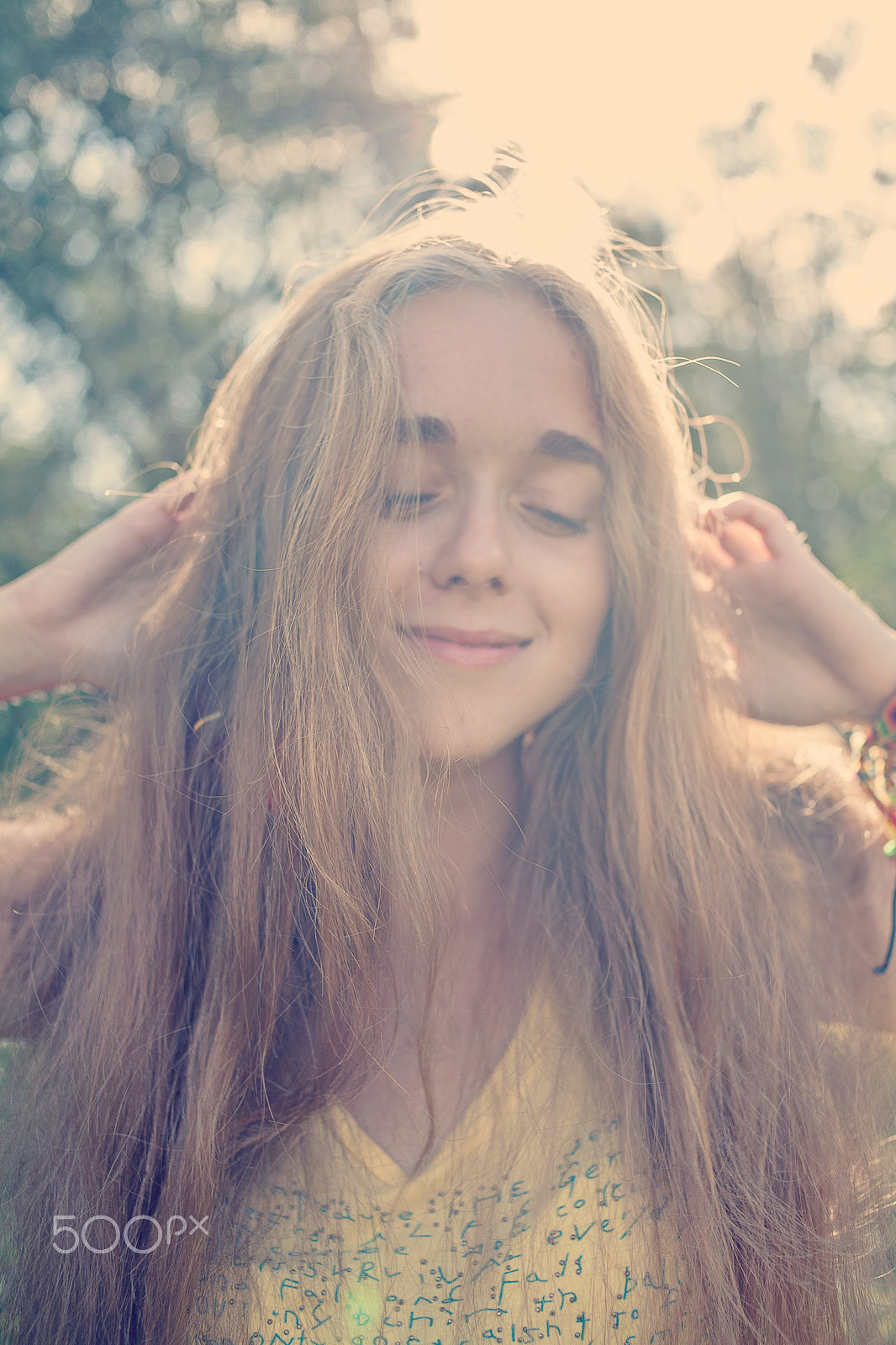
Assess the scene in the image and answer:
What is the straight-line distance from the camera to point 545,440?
57.6 inches

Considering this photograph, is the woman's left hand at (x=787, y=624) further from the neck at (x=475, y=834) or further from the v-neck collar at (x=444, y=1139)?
the v-neck collar at (x=444, y=1139)

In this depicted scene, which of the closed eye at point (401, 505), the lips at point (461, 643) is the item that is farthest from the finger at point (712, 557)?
the closed eye at point (401, 505)

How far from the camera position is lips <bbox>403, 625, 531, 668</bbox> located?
4.72 ft

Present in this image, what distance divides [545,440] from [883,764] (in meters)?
1.02

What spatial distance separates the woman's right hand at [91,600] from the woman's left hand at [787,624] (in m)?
1.11

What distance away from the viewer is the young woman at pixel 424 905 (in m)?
1.30

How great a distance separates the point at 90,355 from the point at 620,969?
4016 mm

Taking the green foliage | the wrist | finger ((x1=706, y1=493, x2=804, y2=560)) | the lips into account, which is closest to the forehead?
the lips

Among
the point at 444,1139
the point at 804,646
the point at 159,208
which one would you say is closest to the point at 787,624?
→ the point at 804,646

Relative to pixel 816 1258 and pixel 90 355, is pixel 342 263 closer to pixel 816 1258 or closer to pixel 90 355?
pixel 816 1258

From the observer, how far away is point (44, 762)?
1.80 metres

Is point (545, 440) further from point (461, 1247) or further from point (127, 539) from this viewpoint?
point (461, 1247)

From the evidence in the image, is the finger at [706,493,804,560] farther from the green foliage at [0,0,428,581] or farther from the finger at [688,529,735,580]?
the green foliage at [0,0,428,581]

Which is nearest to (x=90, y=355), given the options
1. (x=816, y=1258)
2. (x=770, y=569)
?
(x=770, y=569)
